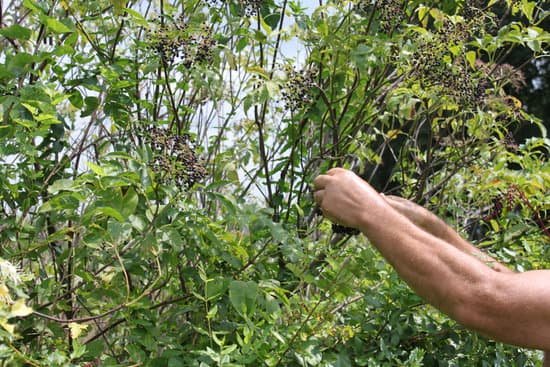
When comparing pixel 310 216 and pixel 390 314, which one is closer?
pixel 390 314

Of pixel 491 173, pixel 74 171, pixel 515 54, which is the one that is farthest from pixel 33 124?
pixel 515 54

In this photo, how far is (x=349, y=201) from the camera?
5.88 feet

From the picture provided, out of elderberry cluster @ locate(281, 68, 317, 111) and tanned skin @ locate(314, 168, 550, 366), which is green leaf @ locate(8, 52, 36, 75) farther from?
tanned skin @ locate(314, 168, 550, 366)

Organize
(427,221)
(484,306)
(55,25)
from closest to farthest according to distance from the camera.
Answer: (484,306)
(55,25)
(427,221)

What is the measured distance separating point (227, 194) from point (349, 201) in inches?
23.4

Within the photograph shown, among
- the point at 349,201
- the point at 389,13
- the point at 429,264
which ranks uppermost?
the point at 389,13

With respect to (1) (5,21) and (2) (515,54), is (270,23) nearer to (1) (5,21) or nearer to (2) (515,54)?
(1) (5,21)

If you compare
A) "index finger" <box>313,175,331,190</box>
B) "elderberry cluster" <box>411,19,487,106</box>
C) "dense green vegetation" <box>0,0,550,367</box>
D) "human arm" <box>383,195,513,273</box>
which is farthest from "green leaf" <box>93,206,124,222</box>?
"elderberry cluster" <box>411,19,487,106</box>

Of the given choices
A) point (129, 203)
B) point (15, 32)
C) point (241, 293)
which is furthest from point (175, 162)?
point (15, 32)

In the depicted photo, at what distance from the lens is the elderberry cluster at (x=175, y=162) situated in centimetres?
195

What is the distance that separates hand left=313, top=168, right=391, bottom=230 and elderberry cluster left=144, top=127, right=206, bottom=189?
338mm

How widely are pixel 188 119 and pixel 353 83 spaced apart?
643 millimetres

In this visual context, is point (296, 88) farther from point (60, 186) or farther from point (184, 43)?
point (60, 186)

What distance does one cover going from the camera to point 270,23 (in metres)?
2.75
